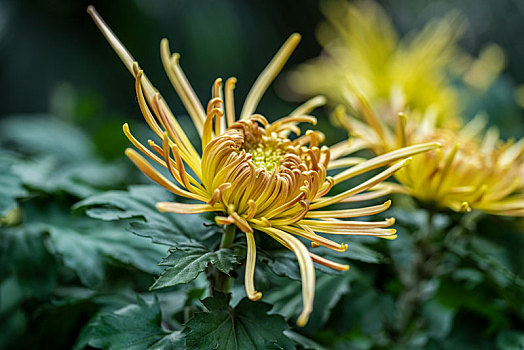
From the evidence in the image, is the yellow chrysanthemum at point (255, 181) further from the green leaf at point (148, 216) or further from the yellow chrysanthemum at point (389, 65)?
the yellow chrysanthemum at point (389, 65)

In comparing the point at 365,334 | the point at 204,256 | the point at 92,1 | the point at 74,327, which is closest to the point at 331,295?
the point at 365,334

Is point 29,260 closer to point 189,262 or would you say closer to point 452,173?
point 189,262

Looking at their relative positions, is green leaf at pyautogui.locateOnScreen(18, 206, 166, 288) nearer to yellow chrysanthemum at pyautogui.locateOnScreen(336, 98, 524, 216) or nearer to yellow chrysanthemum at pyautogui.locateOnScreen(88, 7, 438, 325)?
yellow chrysanthemum at pyautogui.locateOnScreen(88, 7, 438, 325)

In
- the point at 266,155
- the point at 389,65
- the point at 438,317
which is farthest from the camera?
the point at 389,65

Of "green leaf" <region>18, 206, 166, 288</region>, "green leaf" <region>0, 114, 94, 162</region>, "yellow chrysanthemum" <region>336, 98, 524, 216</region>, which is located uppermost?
"green leaf" <region>0, 114, 94, 162</region>

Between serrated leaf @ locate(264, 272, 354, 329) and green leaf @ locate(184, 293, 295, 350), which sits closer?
green leaf @ locate(184, 293, 295, 350)

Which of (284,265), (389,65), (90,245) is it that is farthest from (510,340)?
(389,65)

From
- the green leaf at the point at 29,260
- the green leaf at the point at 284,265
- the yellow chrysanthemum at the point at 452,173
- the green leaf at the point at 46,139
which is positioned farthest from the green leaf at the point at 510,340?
the green leaf at the point at 46,139

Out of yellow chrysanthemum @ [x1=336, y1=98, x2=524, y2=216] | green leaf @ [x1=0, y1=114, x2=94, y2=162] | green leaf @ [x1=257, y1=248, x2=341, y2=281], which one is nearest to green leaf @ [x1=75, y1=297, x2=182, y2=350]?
green leaf @ [x1=257, y1=248, x2=341, y2=281]
